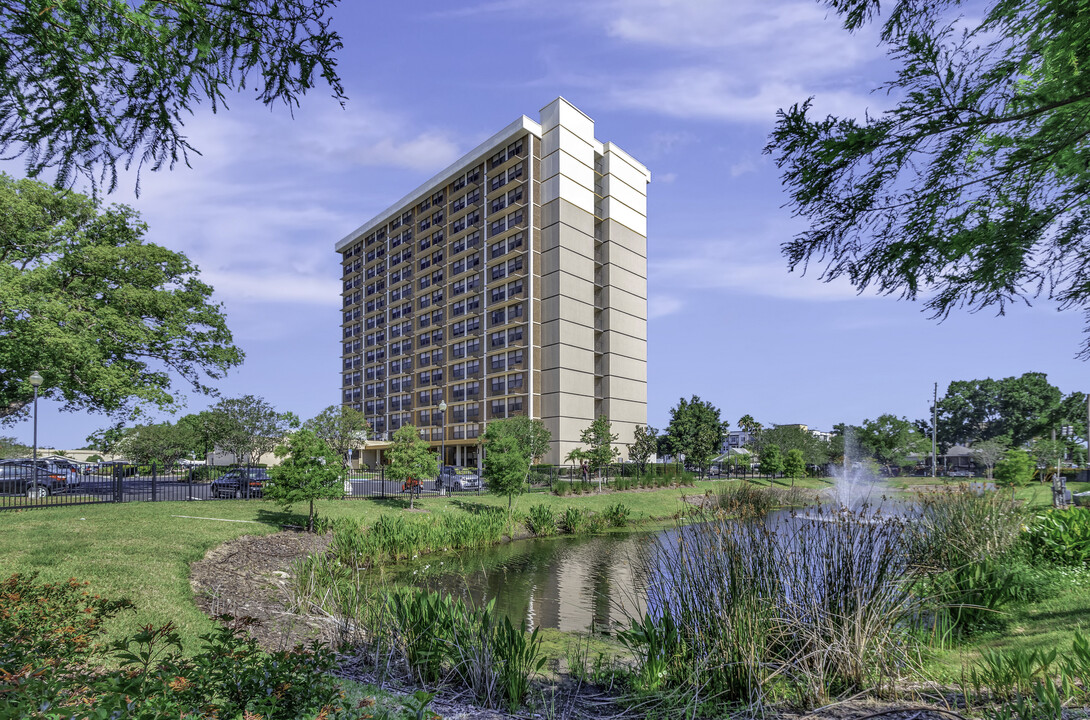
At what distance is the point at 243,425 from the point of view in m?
47.9

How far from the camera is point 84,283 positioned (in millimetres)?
22406

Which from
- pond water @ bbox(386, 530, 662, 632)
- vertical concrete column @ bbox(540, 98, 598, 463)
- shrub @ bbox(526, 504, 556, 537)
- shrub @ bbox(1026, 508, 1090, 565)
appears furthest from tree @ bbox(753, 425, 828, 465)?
shrub @ bbox(1026, 508, 1090, 565)

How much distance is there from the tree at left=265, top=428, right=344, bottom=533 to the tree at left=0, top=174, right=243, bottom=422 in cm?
852

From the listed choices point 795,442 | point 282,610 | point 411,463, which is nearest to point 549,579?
point 282,610

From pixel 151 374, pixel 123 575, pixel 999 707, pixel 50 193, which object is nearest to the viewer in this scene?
pixel 999 707

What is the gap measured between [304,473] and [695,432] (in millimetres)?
41803

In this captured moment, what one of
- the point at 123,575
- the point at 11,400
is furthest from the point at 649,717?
the point at 11,400

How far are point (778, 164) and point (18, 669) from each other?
7.70 meters

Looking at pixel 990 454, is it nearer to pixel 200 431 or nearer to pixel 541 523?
pixel 541 523

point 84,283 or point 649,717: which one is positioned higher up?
point 84,283

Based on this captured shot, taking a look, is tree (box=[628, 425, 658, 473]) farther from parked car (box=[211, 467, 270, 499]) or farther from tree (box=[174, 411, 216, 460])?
tree (box=[174, 411, 216, 460])

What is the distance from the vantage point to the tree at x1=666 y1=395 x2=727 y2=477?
2073 inches

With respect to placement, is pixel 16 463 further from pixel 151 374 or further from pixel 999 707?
pixel 999 707

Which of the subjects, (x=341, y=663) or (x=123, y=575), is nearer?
(x=341, y=663)
